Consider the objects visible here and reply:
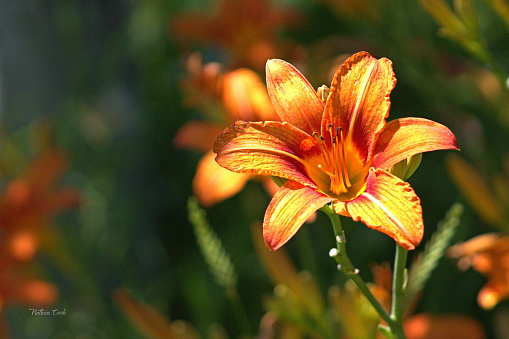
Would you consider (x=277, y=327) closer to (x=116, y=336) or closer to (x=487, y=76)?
(x=116, y=336)

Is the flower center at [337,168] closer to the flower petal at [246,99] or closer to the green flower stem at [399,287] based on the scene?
the green flower stem at [399,287]

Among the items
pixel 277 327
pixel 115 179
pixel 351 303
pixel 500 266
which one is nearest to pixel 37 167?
pixel 115 179

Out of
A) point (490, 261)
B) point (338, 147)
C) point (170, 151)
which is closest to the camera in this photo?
point (338, 147)

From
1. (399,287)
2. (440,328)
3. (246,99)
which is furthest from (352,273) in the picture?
(246,99)

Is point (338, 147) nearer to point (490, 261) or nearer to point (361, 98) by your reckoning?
point (361, 98)

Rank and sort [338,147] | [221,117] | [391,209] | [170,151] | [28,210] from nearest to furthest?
[391,209]
[338,147]
[221,117]
[28,210]
[170,151]

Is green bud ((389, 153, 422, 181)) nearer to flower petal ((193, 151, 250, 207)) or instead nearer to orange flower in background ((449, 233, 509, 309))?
orange flower in background ((449, 233, 509, 309))

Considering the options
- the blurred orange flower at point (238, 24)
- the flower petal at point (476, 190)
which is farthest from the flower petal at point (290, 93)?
the blurred orange flower at point (238, 24)

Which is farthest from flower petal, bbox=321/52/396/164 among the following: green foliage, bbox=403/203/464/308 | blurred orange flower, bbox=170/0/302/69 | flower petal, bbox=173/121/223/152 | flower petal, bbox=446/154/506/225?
blurred orange flower, bbox=170/0/302/69
